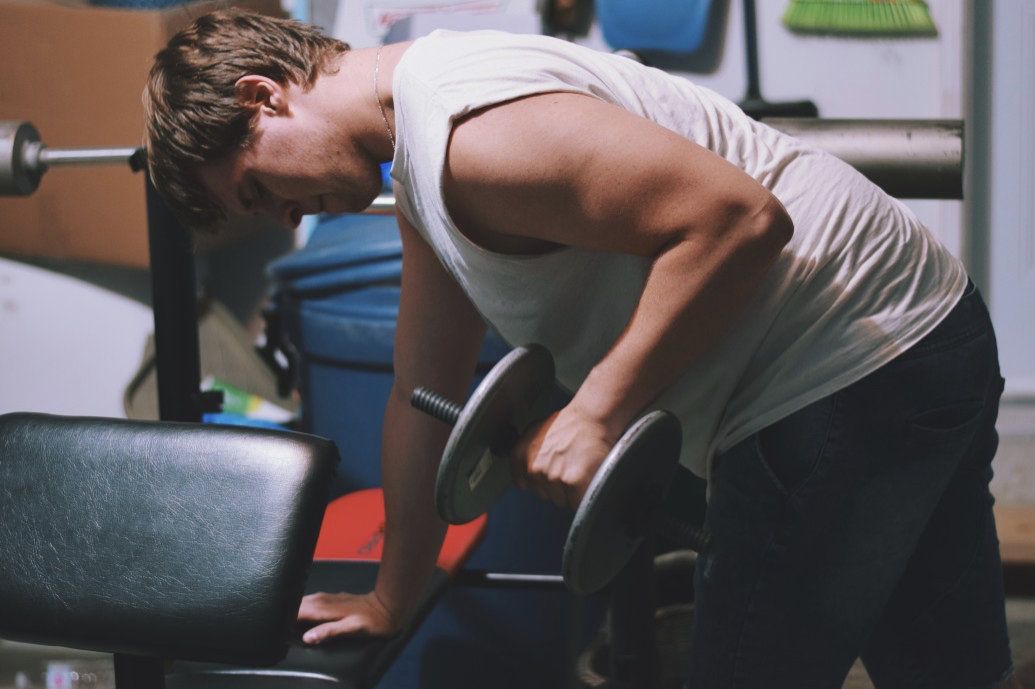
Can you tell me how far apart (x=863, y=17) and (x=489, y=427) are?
180cm

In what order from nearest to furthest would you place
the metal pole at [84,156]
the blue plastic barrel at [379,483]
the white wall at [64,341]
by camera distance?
1. the metal pole at [84,156]
2. the blue plastic barrel at [379,483]
3. the white wall at [64,341]

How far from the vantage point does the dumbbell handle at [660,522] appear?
0.91m

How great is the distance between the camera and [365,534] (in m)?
1.44

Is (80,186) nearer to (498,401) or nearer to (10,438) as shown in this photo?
(10,438)

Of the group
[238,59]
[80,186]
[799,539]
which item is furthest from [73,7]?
[799,539]

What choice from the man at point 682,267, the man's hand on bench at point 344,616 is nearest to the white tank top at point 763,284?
the man at point 682,267

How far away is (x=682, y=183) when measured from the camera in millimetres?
824

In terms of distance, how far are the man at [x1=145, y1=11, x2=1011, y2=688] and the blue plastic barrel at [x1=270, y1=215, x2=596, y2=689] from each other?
64 centimetres

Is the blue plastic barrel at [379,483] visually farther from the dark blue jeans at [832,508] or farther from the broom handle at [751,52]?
the broom handle at [751,52]

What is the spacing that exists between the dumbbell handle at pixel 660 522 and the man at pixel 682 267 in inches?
2.7

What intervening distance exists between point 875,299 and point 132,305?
1962 mm

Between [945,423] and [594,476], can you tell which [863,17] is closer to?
[945,423]

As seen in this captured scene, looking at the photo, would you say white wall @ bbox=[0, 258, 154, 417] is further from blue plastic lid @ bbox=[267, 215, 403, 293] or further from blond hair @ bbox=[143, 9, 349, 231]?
blond hair @ bbox=[143, 9, 349, 231]

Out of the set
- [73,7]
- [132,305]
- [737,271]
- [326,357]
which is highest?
[73,7]
